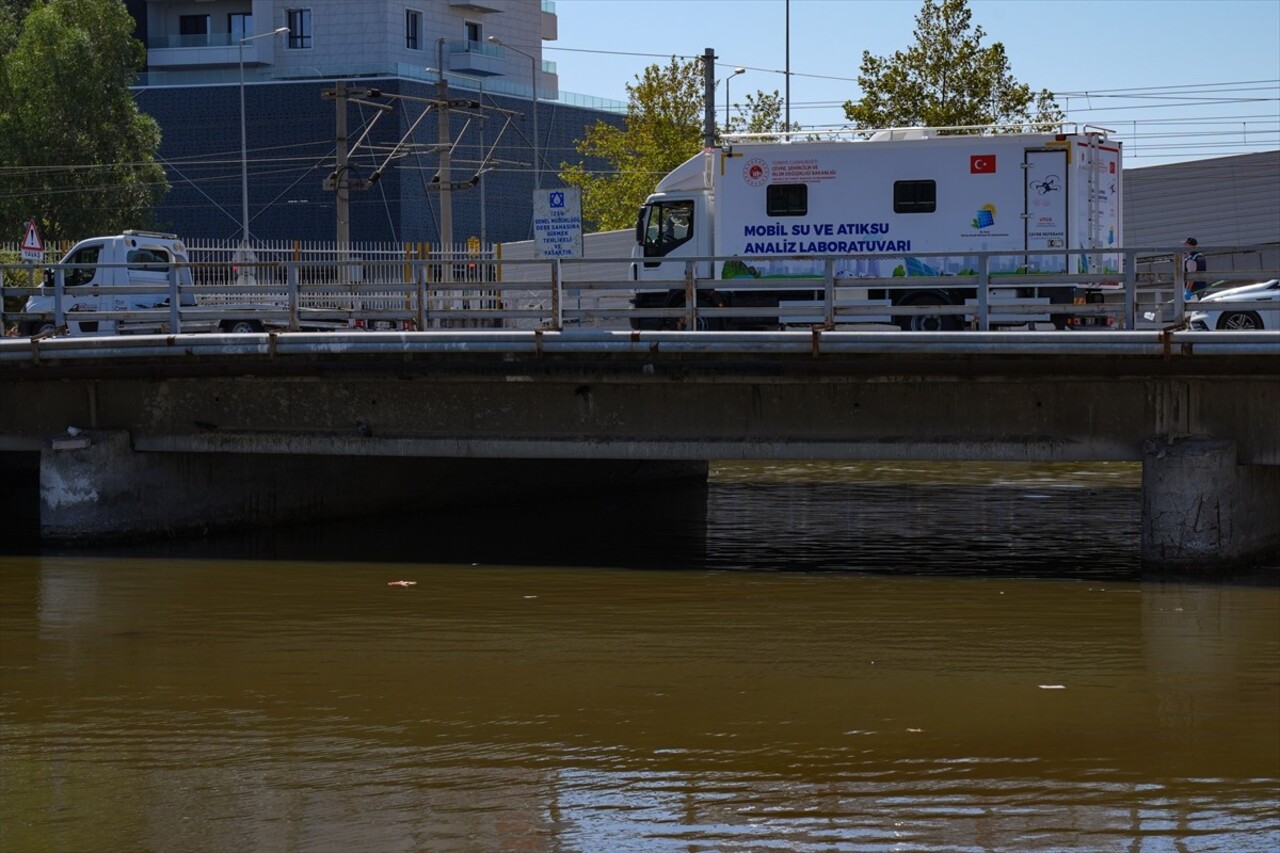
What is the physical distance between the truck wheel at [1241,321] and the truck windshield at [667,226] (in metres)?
8.15

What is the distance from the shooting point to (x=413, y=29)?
Result: 8194 centimetres

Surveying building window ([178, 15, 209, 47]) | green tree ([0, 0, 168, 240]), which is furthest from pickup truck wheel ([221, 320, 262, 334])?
building window ([178, 15, 209, 47])

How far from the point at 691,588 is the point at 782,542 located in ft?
13.2

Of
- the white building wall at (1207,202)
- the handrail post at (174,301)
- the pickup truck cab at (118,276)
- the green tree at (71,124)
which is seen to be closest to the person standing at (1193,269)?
the handrail post at (174,301)

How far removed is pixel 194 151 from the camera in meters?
76.2

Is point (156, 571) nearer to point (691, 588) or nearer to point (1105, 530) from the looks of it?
point (691, 588)

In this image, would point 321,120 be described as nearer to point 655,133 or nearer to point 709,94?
point 655,133

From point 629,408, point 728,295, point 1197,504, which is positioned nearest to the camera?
point 1197,504

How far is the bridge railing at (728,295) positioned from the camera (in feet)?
63.2

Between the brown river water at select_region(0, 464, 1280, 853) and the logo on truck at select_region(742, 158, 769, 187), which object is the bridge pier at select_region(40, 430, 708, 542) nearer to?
the brown river water at select_region(0, 464, 1280, 853)

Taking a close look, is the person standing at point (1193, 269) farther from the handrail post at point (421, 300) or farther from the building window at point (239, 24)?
the building window at point (239, 24)

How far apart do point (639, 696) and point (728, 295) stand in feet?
45.8

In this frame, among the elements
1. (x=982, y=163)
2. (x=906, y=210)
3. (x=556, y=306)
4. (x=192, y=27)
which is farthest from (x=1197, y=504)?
(x=192, y=27)

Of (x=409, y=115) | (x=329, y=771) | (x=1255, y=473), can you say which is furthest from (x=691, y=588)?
(x=409, y=115)
